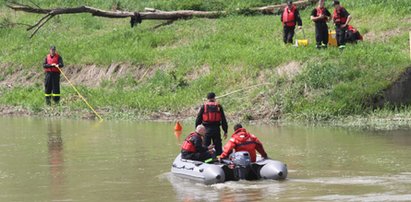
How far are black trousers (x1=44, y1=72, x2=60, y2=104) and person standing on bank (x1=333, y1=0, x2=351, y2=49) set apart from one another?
887 cm

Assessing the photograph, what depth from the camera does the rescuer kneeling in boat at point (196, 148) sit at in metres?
20.1

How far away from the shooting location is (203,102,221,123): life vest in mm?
21625

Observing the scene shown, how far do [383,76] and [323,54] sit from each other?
8.98ft

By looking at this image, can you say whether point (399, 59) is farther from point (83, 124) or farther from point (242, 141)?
point (242, 141)

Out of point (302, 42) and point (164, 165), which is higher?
point (302, 42)

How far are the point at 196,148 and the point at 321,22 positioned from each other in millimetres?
12621

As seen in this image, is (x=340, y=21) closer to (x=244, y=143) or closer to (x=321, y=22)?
(x=321, y=22)

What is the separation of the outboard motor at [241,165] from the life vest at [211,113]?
2489 millimetres

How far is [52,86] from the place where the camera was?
110ft

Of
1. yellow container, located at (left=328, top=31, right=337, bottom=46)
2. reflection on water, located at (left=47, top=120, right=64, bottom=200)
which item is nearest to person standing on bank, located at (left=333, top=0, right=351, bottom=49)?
yellow container, located at (left=328, top=31, right=337, bottom=46)

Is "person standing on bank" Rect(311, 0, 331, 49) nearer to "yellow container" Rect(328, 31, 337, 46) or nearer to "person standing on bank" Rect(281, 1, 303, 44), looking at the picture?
"yellow container" Rect(328, 31, 337, 46)

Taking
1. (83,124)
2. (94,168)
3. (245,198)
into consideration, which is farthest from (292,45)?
(245,198)

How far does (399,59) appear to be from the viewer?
3006cm

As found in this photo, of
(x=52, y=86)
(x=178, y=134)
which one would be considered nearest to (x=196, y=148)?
(x=178, y=134)
